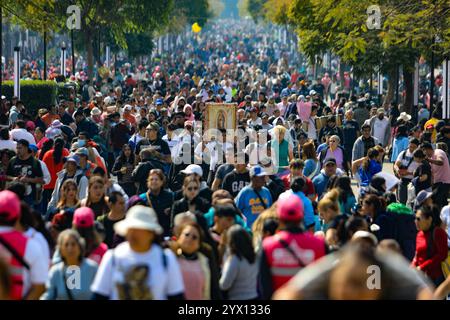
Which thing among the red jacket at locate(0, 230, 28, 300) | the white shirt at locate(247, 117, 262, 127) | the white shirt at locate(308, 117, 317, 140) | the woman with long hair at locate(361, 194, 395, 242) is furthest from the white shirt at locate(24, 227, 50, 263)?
the white shirt at locate(308, 117, 317, 140)

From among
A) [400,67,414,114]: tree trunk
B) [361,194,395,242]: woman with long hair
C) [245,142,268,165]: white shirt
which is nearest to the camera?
[361,194,395,242]: woman with long hair

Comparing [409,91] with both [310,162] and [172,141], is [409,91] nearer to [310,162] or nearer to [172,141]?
[172,141]

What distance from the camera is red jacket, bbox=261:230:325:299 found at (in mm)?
9141

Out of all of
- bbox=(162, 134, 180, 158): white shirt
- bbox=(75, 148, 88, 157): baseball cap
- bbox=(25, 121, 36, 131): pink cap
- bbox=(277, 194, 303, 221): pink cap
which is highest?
bbox=(25, 121, 36, 131): pink cap

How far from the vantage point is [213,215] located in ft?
38.2

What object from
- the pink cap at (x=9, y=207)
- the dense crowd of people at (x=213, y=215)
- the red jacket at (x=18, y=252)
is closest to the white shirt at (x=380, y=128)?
the dense crowd of people at (x=213, y=215)

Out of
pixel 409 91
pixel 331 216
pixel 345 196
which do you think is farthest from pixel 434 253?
pixel 409 91

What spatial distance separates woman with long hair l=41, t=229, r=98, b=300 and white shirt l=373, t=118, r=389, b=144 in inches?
649

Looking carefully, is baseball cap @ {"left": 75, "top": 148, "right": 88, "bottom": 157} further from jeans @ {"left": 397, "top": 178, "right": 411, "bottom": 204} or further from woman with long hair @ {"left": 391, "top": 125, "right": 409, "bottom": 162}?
woman with long hair @ {"left": 391, "top": 125, "right": 409, "bottom": 162}

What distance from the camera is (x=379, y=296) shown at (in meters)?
6.96

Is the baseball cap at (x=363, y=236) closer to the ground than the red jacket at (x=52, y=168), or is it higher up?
closer to the ground

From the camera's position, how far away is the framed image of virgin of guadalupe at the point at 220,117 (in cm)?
2155

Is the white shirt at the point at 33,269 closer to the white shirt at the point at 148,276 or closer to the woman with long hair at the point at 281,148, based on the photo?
Result: the white shirt at the point at 148,276

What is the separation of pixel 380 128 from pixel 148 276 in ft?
57.9
